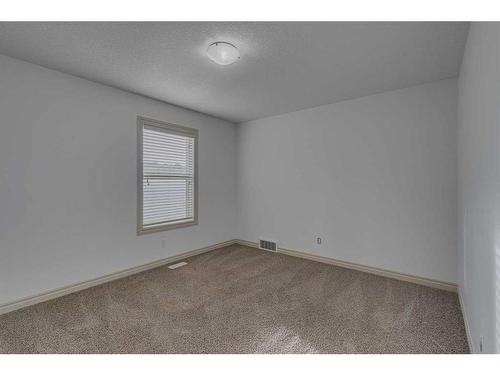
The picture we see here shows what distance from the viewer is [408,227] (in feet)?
10.0

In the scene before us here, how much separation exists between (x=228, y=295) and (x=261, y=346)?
93cm

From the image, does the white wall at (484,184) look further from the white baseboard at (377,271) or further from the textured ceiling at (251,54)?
the white baseboard at (377,271)

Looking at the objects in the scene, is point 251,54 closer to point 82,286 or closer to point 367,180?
point 367,180

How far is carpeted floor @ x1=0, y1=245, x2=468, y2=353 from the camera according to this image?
1822mm

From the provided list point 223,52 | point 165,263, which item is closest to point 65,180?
point 165,263

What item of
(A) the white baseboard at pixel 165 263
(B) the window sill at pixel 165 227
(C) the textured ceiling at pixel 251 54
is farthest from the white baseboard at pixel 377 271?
(C) the textured ceiling at pixel 251 54

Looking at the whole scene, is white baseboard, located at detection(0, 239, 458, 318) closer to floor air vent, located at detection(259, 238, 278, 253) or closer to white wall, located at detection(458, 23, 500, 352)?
floor air vent, located at detection(259, 238, 278, 253)

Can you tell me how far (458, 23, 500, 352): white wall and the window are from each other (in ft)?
11.3

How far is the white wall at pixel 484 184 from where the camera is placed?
1.13 meters

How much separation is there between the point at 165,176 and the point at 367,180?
2.92 meters

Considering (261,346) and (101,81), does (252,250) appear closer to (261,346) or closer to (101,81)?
(261,346)
